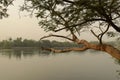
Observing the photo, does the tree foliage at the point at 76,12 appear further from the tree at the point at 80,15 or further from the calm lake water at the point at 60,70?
the calm lake water at the point at 60,70

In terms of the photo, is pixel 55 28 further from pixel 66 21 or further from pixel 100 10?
pixel 100 10

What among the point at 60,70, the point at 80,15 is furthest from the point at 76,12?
the point at 60,70

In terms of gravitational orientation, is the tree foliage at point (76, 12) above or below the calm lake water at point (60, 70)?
above

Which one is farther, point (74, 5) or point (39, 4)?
point (39, 4)

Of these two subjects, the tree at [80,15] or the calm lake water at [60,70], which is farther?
the calm lake water at [60,70]

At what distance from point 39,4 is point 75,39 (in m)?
0.72

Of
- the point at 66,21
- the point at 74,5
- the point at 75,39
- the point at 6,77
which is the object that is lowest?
the point at 6,77

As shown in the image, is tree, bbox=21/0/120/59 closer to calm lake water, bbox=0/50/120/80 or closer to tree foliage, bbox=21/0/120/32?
tree foliage, bbox=21/0/120/32

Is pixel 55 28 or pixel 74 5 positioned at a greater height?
pixel 74 5

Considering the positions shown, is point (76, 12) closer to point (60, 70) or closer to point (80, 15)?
point (80, 15)

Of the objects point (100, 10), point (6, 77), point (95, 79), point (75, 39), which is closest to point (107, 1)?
point (100, 10)

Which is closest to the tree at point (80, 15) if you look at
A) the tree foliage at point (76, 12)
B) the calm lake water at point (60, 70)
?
the tree foliage at point (76, 12)

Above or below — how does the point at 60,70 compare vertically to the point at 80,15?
below

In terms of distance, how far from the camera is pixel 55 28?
10.8ft
